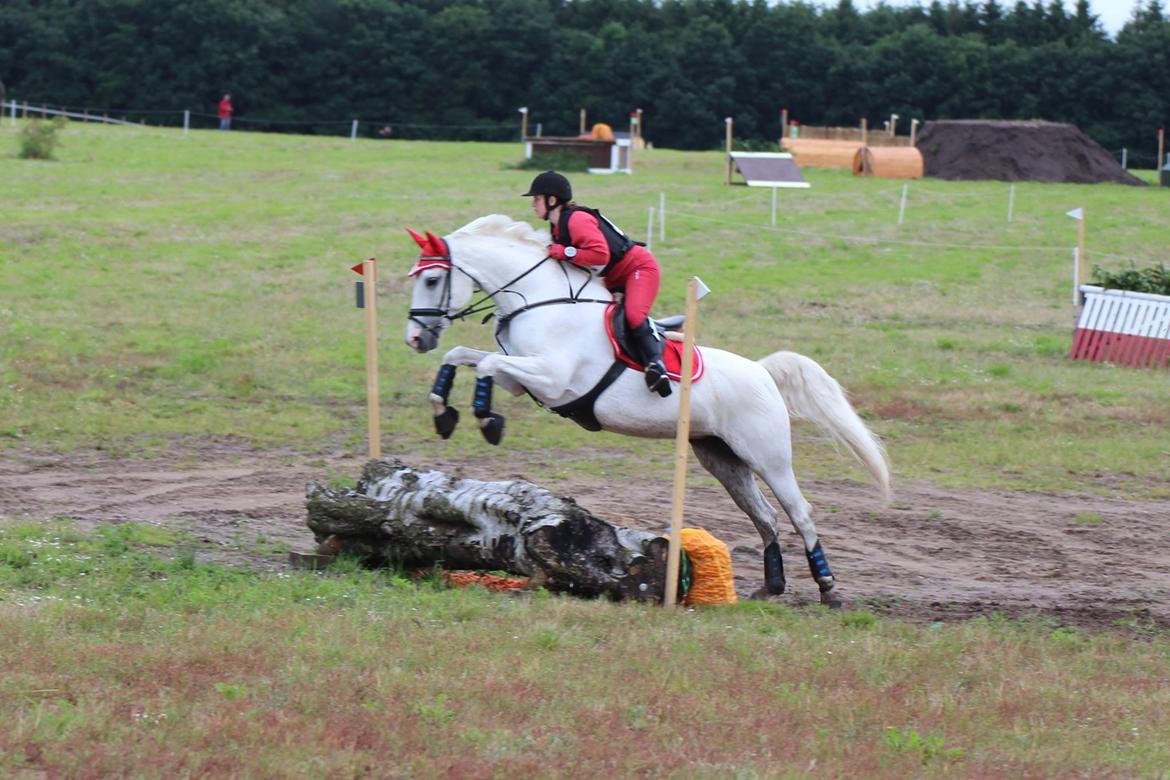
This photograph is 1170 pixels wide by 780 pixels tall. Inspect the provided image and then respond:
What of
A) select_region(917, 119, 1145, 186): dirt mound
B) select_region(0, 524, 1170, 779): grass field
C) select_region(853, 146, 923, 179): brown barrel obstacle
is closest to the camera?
select_region(0, 524, 1170, 779): grass field

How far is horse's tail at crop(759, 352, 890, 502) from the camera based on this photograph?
29.2 ft

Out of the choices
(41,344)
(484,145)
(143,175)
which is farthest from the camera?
(484,145)

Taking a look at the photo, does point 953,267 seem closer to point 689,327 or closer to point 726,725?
point 689,327

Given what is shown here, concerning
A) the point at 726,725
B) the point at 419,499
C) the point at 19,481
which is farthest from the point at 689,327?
the point at 19,481

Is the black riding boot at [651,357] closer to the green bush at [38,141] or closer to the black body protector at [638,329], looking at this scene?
the black body protector at [638,329]

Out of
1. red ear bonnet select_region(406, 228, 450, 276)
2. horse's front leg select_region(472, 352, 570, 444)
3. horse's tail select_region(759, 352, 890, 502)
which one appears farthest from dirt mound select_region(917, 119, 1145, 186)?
horse's front leg select_region(472, 352, 570, 444)

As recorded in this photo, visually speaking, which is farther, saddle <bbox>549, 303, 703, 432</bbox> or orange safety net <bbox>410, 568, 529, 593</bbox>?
saddle <bbox>549, 303, 703, 432</bbox>

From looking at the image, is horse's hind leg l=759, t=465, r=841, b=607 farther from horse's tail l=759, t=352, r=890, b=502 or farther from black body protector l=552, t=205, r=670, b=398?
black body protector l=552, t=205, r=670, b=398

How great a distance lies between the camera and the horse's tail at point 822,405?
8898 mm

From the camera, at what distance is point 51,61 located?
52.5 metres

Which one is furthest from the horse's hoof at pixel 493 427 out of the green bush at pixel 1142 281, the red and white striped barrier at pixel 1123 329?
the green bush at pixel 1142 281

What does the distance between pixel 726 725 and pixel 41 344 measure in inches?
499

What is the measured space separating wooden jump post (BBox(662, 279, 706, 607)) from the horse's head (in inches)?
54.7

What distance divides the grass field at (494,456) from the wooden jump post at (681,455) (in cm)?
40
